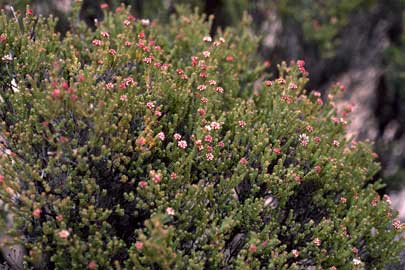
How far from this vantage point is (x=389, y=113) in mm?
9023

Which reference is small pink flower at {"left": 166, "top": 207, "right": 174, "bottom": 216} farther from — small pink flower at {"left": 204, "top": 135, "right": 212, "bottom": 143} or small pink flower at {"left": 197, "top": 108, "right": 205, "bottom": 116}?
small pink flower at {"left": 197, "top": 108, "right": 205, "bottom": 116}

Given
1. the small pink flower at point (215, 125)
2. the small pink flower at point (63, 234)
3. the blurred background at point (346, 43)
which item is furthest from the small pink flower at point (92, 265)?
the blurred background at point (346, 43)

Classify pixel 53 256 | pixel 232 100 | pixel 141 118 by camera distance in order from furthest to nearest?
1. pixel 232 100
2. pixel 141 118
3. pixel 53 256

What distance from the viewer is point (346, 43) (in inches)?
341

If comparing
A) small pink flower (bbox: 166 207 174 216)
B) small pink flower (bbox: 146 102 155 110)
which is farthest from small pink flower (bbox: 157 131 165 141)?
small pink flower (bbox: 166 207 174 216)

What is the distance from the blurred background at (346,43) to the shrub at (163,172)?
3270 millimetres

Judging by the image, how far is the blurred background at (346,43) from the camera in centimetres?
798

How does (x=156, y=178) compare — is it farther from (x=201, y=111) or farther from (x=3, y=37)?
(x=3, y=37)

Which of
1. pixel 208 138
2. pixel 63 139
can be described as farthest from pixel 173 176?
pixel 63 139

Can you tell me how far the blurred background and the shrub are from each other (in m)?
3.27

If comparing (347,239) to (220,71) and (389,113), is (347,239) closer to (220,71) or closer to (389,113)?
(220,71)

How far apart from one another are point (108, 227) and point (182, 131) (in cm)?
107

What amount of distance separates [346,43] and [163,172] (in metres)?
5.74

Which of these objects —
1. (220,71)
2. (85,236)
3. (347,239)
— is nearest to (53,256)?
(85,236)
